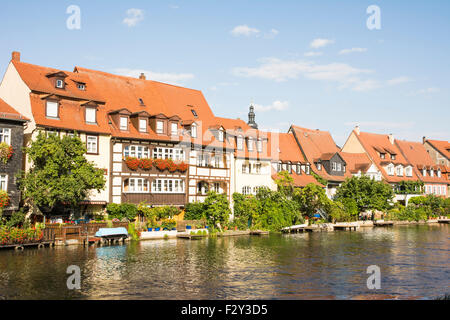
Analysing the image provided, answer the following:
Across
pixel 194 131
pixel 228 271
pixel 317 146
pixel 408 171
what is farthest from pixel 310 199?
pixel 408 171

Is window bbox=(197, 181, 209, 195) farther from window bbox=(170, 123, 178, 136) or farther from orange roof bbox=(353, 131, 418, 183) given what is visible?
orange roof bbox=(353, 131, 418, 183)

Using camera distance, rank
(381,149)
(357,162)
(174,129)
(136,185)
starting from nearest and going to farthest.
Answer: (136,185) → (174,129) → (357,162) → (381,149)

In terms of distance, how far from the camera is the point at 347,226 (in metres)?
A: 60.7

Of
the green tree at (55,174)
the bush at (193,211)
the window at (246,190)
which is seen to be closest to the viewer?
the green tree at (55,174)

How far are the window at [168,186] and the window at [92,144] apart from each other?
22.3ft

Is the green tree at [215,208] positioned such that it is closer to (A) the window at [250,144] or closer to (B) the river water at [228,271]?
(B) the river water at [228,271]

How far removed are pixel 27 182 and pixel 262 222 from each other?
83.1 ft

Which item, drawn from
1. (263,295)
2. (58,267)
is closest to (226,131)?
(58,267)

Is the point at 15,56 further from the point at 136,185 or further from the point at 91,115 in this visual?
the point at 136,185

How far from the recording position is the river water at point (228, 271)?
885 inches

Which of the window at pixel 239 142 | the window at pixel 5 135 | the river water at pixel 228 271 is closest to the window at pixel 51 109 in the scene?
the window at pixel 5 135

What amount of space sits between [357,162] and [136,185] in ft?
150

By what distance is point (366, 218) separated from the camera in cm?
6888
